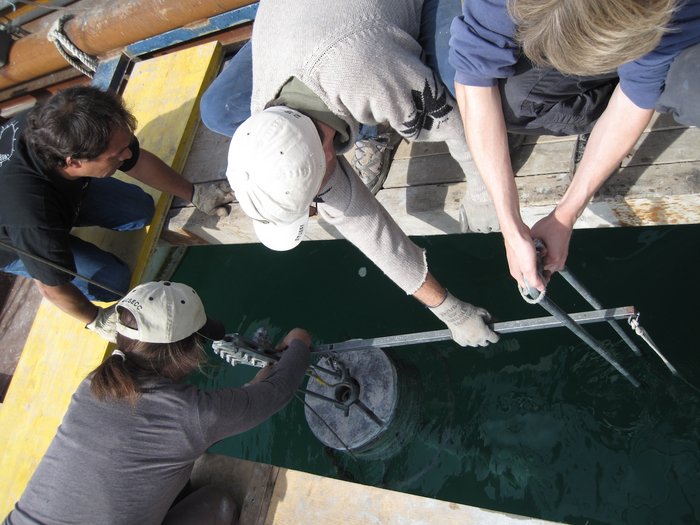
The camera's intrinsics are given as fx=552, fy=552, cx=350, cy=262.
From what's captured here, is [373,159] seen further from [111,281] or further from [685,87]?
[111,281]

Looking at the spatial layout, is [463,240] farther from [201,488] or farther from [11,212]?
[11,212]

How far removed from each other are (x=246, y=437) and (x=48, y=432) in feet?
4.03

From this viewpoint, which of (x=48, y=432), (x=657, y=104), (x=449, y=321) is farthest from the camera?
(x=48, y=432)

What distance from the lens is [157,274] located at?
417 centimetres

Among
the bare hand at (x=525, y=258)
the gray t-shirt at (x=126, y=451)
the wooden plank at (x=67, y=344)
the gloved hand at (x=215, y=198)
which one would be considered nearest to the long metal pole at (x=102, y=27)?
the wooden plank at (x=67, y=344)

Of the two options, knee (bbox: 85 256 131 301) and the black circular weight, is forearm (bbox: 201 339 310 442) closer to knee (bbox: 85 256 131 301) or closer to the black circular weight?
the black circular weight

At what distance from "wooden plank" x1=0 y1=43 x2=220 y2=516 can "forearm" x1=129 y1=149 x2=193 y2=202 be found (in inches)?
10.8

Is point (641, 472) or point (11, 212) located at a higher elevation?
point (11, 212)

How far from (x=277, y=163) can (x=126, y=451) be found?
132 centimetres

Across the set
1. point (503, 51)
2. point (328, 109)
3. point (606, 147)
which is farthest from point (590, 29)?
point (328, 109)

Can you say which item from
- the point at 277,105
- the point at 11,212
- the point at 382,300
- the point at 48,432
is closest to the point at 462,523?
the point at 277,105

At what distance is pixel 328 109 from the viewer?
6.23 feet

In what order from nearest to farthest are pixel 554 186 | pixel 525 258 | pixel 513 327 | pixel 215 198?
pixel 525 258 → pixel 513 327 → pixel 554 186 → pixel 215 198

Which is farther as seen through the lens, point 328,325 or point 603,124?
point 328,325
